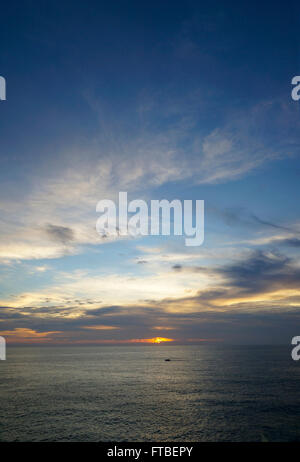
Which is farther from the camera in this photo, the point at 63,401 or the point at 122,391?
the point at 122,391

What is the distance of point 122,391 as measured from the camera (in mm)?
92812

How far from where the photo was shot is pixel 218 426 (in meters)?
54.2

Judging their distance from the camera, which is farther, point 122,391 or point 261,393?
point 122,391

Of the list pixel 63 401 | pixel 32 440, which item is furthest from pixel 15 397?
pixel 32 440

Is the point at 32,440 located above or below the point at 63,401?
above

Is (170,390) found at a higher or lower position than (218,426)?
lower
